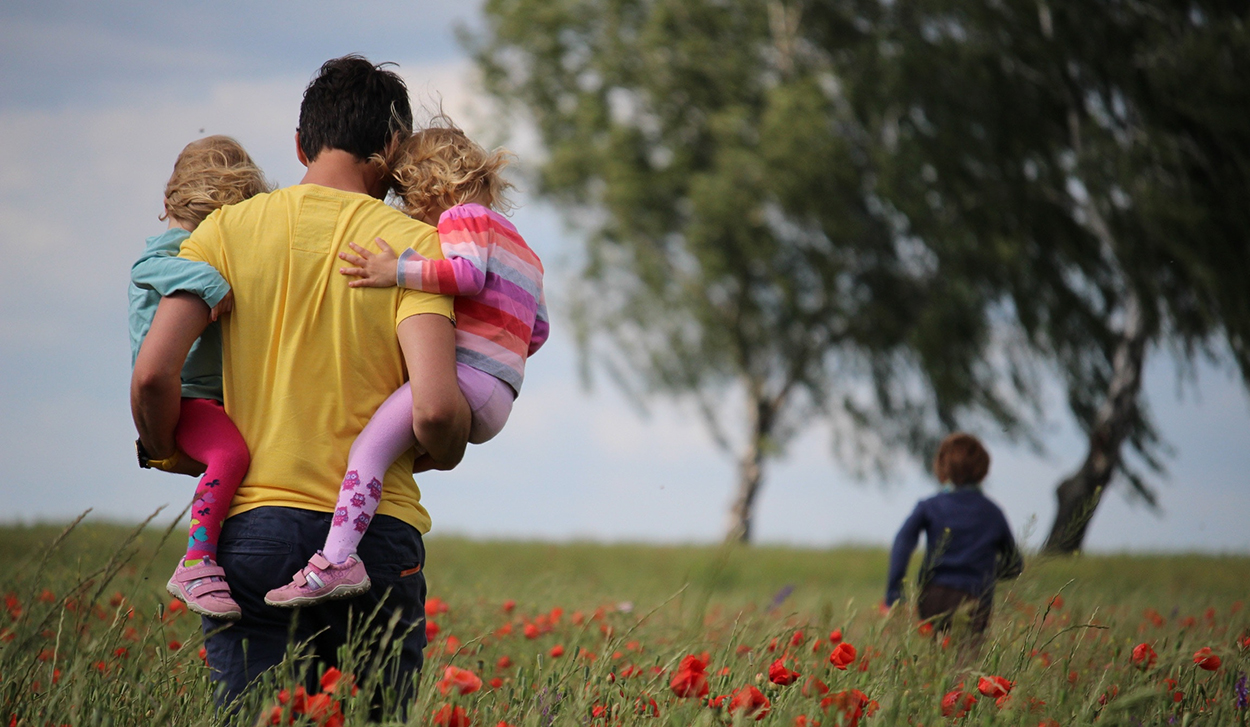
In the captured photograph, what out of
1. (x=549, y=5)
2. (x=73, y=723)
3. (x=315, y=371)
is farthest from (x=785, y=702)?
(x=549, y=5)

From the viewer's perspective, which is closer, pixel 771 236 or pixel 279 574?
pixel 279 574

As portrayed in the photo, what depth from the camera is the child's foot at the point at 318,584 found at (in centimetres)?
200

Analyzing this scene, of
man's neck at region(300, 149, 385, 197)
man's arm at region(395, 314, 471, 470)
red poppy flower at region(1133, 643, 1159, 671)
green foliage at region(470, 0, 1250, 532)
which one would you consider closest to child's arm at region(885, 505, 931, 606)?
red poppy flower at region(1133, 643, 1159, 671)

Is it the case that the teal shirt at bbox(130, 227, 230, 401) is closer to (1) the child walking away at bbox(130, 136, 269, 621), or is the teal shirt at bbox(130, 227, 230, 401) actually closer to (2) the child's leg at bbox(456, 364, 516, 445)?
(1) the child walking away at bbox(130, 136, 269, 621)

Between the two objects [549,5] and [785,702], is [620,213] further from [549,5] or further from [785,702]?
[785,702]

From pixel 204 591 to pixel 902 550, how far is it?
11.8 ft

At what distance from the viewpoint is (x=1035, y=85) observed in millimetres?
12562

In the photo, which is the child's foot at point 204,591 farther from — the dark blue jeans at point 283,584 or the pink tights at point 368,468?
the pink tights at point 368,468

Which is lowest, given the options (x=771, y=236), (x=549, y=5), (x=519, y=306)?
(x=519, y=306)

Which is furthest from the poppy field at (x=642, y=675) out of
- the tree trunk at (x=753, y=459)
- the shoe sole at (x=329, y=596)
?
the tree trunk at (x=753, y=459)

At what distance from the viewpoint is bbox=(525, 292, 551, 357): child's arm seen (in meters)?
2.53

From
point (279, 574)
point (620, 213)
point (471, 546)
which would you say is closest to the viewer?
point (279, 574)

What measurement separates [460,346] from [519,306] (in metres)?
0.20

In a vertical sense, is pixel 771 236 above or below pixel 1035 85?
below
